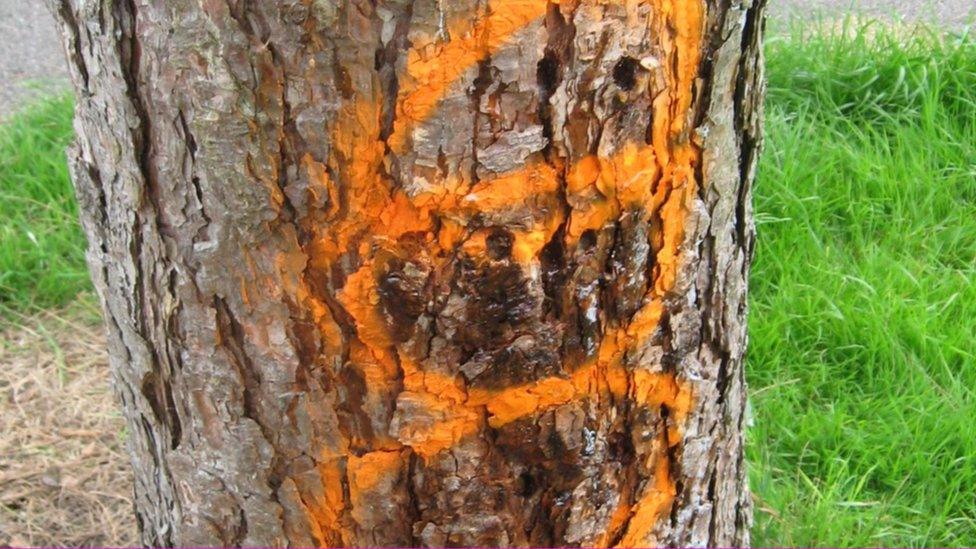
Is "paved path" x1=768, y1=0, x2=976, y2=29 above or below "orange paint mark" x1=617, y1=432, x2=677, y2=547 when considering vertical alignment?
above

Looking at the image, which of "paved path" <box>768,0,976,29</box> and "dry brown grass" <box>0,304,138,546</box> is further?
"paved path" <box>768,0,976,29</box>

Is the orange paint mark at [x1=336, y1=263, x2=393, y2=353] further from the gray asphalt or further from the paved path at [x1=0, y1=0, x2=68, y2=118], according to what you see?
the paved path at [x1=0, y1=0, x2=68, y2=118]

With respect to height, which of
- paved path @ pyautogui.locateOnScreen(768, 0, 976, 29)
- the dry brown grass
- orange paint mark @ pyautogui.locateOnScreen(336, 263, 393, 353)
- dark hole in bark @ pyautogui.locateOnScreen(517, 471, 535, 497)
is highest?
orange paint mark @ pyautogui.locateOnScreen(336, 263, 393, 353)

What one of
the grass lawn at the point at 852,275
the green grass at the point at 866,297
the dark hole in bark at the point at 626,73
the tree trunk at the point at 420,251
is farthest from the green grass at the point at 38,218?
the dark hole in bark at the point at 626,73

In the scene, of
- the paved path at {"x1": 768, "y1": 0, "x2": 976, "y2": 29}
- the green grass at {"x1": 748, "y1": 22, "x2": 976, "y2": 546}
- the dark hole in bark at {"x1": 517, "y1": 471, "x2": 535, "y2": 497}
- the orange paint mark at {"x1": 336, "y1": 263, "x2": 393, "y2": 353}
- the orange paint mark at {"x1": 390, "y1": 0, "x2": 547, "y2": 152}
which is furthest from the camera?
the paved path at {"x1": 768, "y1": 0, "x2": 976, "y2": 29}

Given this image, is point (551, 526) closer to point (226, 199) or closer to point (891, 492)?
point (226, 199)

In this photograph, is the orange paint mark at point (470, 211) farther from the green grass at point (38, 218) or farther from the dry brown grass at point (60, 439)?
the green grass at point (38, 218)

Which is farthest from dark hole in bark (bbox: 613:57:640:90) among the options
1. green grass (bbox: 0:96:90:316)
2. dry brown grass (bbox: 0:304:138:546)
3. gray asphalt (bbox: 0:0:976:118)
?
gray asphalt (bbox: 0:0:976:118)

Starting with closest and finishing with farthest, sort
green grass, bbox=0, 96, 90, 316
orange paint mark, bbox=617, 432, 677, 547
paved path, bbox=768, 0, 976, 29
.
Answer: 1. orange paint mark, bbox=617, 432, 677, 547
2. green grass, bbox=0, 96, 90, 316
3. paved path, bbox=768, 0, 976, 29
